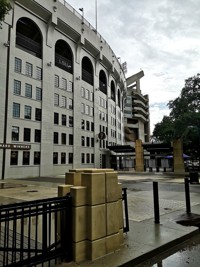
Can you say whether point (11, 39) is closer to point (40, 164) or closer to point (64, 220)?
point (40, 164)

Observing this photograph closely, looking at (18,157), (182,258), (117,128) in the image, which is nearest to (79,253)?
(182,258)

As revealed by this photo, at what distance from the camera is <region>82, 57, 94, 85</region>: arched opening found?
45856mm

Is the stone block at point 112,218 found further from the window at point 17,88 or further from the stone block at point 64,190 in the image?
the window at point 17,88

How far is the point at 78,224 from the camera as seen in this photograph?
4.30m

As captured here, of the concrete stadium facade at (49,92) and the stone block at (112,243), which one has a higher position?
the concrete stadium facade at (49,92)

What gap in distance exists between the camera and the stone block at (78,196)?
4.32 m

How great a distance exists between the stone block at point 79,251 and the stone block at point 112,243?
488 mm

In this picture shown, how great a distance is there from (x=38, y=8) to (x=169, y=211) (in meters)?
33.8

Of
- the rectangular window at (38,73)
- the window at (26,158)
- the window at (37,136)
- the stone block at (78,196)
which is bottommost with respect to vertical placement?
the stone block at (78,196)

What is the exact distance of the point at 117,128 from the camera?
59562 millimetres

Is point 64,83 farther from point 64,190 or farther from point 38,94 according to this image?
point 64,190

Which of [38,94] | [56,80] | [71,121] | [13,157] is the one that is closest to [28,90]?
[38,94]

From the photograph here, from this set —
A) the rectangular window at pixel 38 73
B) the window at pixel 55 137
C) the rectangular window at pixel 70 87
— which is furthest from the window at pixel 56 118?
the rectangular window at pixel 38 73

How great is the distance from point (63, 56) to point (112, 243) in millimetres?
41331
